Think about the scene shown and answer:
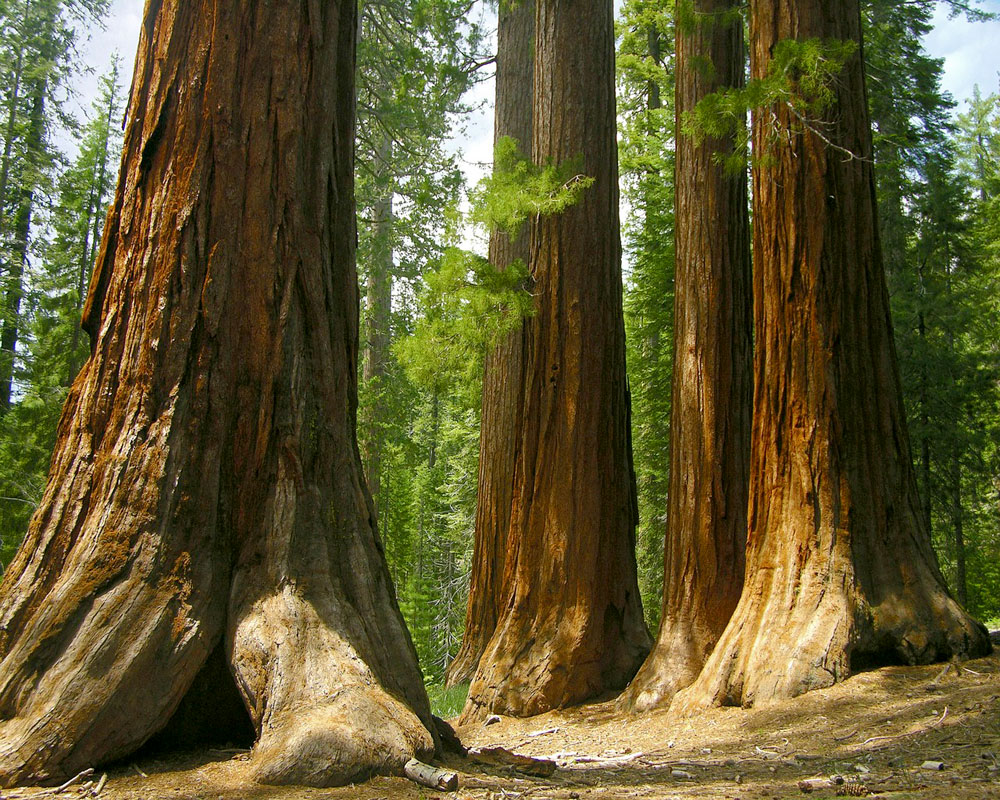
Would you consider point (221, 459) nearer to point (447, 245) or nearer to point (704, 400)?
point (704, 400)

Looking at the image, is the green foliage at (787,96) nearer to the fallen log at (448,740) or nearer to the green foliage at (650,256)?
the fallen log at (448,740)

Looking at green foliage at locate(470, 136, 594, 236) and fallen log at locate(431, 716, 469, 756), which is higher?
green foliage at locate(470, 136, 594, 236)

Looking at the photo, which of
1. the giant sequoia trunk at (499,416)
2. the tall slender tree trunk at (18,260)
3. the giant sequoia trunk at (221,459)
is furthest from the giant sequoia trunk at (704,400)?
the tall slender tree trunk at (18,260)

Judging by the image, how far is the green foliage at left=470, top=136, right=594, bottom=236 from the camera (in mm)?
7742

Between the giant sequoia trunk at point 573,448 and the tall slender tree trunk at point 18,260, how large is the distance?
58.9ft

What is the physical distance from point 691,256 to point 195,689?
228 inches

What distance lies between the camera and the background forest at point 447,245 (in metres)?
16.0

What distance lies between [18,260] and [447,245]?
14.0 meters

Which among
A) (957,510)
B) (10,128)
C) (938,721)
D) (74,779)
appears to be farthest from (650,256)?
(10,128)

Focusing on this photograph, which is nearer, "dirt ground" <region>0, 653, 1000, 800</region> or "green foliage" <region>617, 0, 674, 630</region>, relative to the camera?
"dirt ground" <region>0, 653, 1000, 800</region>

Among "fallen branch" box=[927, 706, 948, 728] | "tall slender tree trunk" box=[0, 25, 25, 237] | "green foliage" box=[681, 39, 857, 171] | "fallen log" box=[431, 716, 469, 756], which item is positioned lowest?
"fallen log" box=[431, 716, 469, 756]

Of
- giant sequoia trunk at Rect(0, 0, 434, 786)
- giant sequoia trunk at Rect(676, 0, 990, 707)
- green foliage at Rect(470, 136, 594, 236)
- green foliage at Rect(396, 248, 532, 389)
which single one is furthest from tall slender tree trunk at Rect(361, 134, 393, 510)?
giant sequoia trunk at Rect(0, 0, 434, 786)

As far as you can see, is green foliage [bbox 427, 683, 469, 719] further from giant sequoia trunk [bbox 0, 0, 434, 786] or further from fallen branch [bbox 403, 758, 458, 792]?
fallen branch [bbox 403, 758, 458, 792]

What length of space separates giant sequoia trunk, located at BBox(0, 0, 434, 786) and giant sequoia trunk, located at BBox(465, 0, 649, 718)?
3740mm
